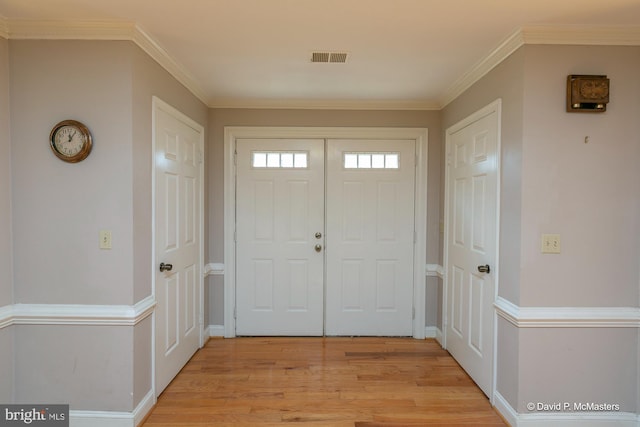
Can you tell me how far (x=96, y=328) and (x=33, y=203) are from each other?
0.82 meters

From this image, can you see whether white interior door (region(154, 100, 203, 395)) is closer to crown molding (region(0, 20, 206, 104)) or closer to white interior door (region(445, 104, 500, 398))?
crown molding (region(0, 20, 206, 104))

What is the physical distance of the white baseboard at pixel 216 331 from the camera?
12.2 ft

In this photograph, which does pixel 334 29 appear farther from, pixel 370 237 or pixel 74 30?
pixel 370 237

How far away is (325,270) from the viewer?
3.72 metres

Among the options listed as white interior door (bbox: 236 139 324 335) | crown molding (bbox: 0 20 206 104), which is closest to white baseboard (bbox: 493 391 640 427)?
white interior door (bbox: 236 139 324 335)

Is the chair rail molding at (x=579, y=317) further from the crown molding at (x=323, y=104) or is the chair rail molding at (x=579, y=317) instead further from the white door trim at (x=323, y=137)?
the crown molding at (x=323, y=104)

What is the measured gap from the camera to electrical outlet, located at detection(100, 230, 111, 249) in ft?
7.03

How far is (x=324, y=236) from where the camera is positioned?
3699 mm

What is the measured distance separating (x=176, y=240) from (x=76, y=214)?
0.78 metres

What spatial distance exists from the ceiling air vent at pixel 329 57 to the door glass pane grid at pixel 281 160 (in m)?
1.22

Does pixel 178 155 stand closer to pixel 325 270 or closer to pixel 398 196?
pixel 325 270

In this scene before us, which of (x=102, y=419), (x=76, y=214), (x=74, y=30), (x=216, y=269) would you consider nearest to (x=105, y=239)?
(x=76, y=214)

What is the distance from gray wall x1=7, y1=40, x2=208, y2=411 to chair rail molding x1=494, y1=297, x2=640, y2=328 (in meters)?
2.35

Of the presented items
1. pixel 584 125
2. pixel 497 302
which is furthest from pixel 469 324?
pixel 584 125
